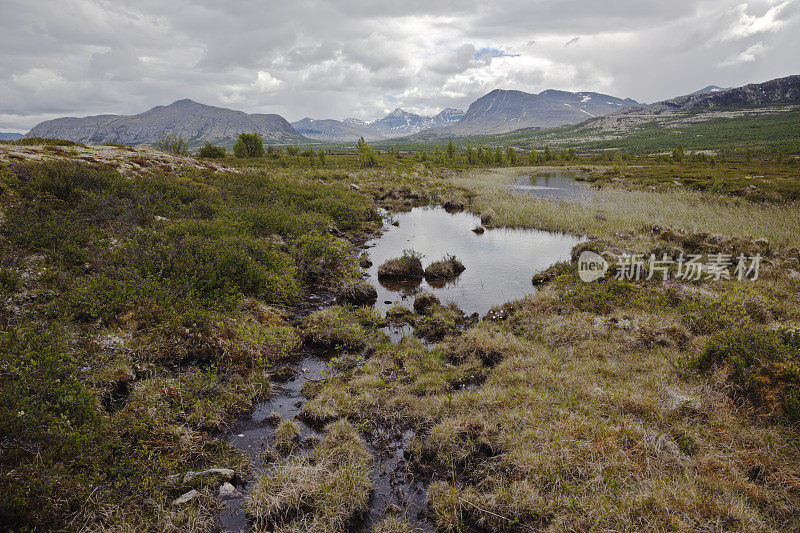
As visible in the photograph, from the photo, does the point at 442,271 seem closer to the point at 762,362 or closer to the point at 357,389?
the point at 357,389

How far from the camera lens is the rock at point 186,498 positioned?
5.98 metres

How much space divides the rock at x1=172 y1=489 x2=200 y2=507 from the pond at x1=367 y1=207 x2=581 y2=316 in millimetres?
10138

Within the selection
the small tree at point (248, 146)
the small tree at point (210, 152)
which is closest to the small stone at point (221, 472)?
the small tree at point (210, 152)

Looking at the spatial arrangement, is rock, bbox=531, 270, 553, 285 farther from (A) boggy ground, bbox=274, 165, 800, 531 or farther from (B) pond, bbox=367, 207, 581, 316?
(A) boggy ground, bbox=274, 165, 800, 531

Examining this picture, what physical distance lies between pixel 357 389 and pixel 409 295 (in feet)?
27.9

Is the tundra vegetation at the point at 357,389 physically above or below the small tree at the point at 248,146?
below

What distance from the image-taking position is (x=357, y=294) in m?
16.4

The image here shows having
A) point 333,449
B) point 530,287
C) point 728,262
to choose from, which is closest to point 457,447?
point 333,449

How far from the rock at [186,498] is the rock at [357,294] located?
33.8ft

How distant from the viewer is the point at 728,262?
18344mm

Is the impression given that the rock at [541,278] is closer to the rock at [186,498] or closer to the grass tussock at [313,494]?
the grass tussock at [313,494]

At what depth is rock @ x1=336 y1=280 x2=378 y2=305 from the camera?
645 inches

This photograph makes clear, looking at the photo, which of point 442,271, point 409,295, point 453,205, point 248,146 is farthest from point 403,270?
point 248,146

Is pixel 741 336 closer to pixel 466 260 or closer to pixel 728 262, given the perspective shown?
pixel 728 262
